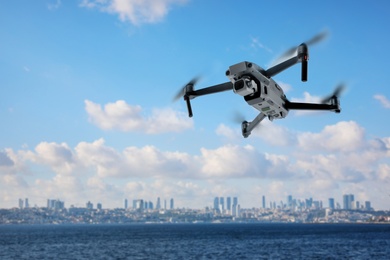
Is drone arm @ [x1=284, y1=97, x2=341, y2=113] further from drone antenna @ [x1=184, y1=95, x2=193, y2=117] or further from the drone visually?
drone antenna @ [x1=184, y1=95, x2=193, y2=117]

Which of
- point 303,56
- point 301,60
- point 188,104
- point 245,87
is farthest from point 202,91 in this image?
point 303,56

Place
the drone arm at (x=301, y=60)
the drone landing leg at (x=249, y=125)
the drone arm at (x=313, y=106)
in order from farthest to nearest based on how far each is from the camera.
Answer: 1. the drone landing leg at (x=249, y=125)
2. the drone arm at (x=313, y=106)
3. the drone arm at (x=301, y=60)

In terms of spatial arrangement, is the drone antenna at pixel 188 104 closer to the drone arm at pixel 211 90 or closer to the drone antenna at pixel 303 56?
the drone arm at pixel 211 90

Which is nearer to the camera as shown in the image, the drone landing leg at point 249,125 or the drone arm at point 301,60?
the drone arm at point 301,60

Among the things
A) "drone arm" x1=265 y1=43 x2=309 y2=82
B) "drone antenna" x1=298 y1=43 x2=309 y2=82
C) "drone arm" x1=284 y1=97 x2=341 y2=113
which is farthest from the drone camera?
"drone arm" x1=284 y1=97 x2=341 y2=113

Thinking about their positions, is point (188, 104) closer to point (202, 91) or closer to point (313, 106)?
point (202, 91)

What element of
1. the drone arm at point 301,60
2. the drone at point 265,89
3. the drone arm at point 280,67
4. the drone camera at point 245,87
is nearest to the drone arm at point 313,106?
the drone at point 265,89
